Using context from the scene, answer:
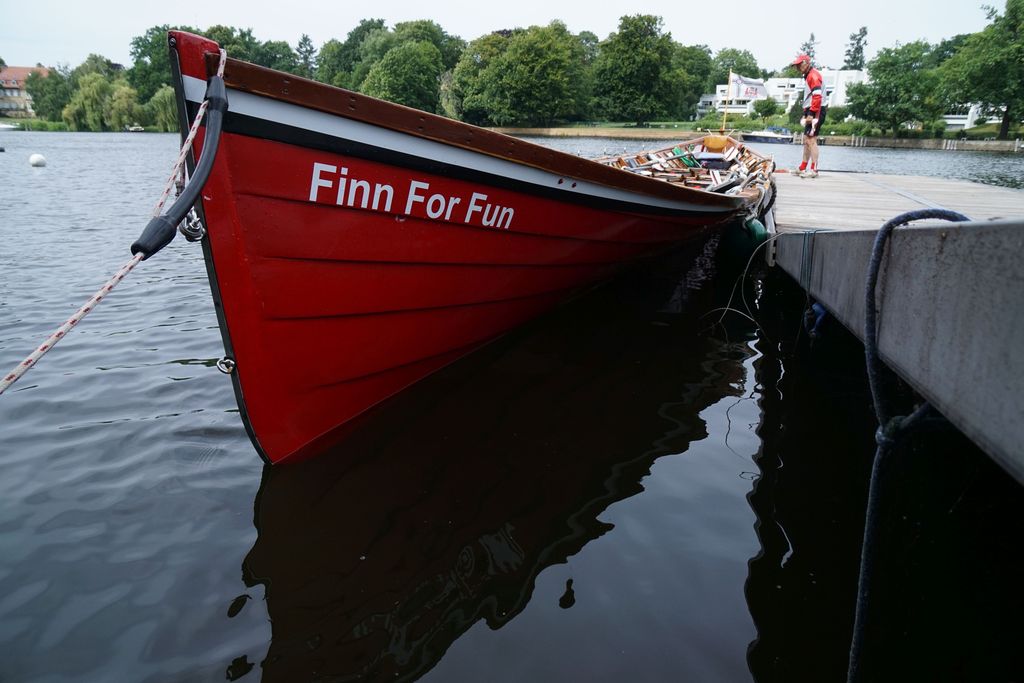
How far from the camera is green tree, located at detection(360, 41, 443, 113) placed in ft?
204

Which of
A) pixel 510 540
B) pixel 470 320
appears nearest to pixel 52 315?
pixel 470 320

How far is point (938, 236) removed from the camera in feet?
5.99

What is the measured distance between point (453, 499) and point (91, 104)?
6981 centimetres

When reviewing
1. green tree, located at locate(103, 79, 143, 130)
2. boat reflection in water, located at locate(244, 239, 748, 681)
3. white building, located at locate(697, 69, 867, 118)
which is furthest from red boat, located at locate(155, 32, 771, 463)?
white building, located at locate(697, 69, 867, 118)

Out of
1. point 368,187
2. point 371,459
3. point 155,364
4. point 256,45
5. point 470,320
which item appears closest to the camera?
point 368,187

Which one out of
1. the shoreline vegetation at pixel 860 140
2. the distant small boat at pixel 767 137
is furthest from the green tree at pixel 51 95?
the distant small boat at pixel 767 137

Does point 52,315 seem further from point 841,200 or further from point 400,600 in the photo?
point 841,200

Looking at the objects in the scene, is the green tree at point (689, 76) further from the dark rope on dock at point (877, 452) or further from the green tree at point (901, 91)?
the dark rope on dock at point (877, 452)

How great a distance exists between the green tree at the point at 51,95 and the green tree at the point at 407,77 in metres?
47.1

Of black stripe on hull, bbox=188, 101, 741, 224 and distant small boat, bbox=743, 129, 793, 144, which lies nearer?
black stripe on hull, bbox=188, 101, 741, 224

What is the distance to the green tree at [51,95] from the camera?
267ft

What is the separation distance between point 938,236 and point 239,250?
8.77 ft

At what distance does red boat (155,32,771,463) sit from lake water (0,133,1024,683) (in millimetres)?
454

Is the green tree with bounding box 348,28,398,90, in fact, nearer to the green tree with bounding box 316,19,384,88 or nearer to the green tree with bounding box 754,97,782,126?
the green tree with bounding box 316,19,384,88
